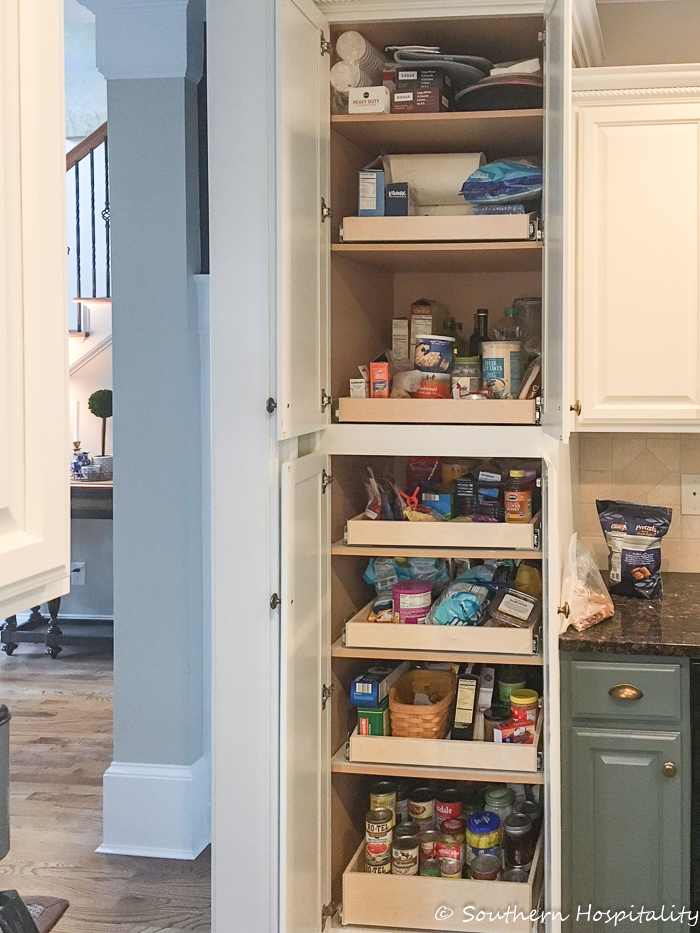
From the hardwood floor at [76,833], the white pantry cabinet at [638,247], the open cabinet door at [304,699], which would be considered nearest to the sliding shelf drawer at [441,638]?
the open cabinet door at [304,699]

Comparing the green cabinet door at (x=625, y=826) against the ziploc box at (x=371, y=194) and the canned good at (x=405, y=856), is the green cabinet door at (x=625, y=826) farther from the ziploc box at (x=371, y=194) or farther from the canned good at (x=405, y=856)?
the ziploc box at (x=371, y=194)

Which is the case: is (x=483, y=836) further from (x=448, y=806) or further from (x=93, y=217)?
(x=93, y=217)

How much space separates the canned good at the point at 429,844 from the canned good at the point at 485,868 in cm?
Result: 10

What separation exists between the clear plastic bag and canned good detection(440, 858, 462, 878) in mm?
656

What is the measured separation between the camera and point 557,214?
199cm

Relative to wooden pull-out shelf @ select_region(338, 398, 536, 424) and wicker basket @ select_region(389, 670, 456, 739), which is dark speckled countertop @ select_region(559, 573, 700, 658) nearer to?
wicker basket @ select_region(389, 670, 456, 739)

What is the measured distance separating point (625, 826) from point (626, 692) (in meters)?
0.31

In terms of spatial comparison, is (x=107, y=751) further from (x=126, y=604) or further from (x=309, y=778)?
(x=309, y=778)

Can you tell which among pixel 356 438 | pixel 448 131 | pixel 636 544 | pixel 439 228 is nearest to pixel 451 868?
pixel 636 544

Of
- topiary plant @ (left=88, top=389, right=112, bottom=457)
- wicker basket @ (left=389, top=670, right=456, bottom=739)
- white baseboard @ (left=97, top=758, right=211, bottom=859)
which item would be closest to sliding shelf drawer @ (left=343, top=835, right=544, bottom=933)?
wicker basket @ (left=389, top=670, right=456, bottom=739)

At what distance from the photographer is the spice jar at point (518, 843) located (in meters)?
2.42

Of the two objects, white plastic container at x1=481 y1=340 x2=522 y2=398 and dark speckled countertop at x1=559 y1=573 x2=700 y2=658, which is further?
white plastic container at x1=481 y1=340 x2=522 y2=398

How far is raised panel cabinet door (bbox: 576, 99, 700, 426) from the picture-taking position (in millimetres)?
2406

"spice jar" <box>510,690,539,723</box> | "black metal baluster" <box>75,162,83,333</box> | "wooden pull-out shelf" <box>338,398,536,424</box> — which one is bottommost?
"spice jar" <box>510,690,539,723</box>
